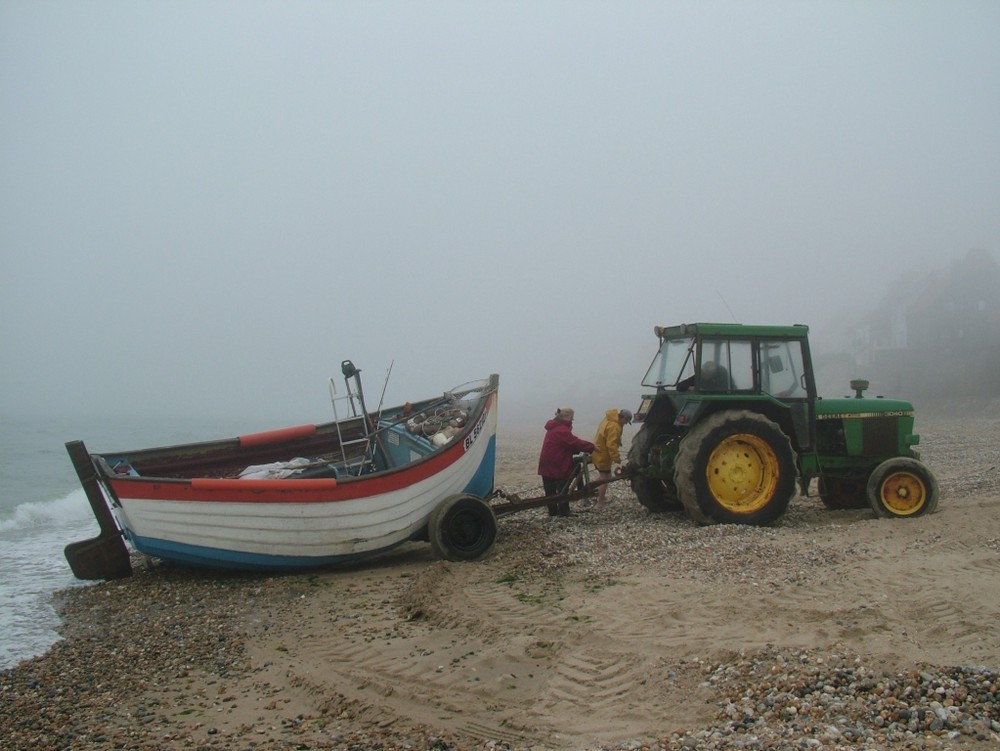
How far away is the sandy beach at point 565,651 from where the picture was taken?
4.05 m

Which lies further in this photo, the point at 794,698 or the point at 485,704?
the point at 485,704

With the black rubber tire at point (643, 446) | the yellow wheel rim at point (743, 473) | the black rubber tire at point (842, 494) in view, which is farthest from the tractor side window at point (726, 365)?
the black rubber tire at point (842, 494)

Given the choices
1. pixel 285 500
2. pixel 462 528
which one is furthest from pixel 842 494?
pixel 285 500

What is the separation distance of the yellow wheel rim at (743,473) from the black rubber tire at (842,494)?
1628mm

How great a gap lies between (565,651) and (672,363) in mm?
4701

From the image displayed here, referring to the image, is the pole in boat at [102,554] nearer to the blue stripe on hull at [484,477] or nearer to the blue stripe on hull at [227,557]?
the blue stripe on hull at [227,557]

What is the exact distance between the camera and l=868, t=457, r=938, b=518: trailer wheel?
350 inches

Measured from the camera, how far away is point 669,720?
13.5 ft

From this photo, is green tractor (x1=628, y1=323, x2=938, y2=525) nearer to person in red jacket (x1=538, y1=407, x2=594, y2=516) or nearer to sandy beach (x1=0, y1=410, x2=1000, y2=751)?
sandy beach (x1=0, y1=410, x2=1000, y2=751)

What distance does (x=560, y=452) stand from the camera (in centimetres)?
989

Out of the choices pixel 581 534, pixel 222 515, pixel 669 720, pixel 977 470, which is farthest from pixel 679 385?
pixel 977 470

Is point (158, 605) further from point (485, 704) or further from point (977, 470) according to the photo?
point (977, 470)

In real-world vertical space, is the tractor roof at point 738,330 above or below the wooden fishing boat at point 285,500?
above

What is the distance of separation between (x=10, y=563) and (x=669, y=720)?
9786 mm
